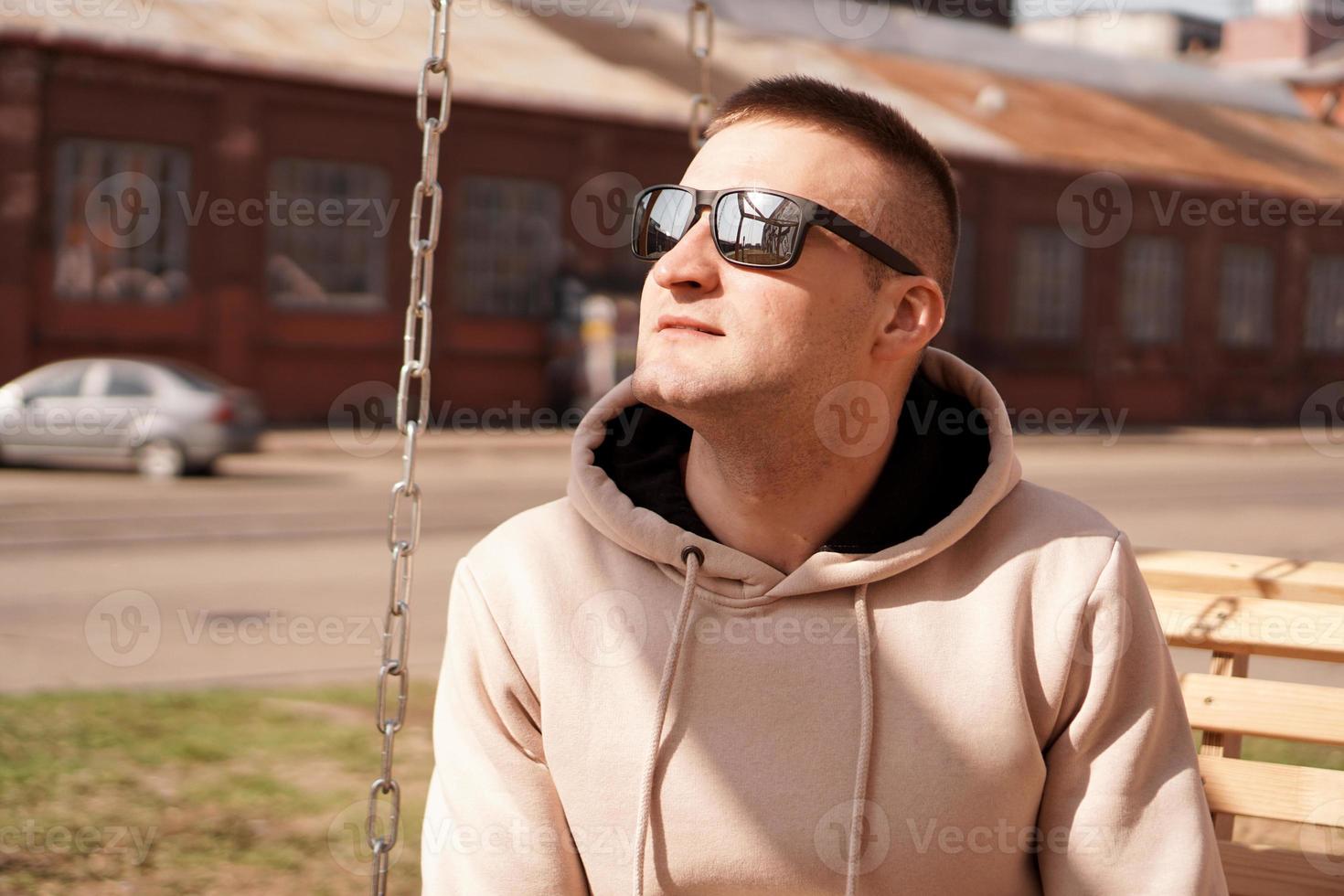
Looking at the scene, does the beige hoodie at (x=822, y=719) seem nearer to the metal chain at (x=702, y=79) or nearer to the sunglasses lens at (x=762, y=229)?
the sunglasses lens at (x=762, y=229)

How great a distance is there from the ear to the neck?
108 mm

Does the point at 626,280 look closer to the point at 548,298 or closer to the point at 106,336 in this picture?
the point at 548,298

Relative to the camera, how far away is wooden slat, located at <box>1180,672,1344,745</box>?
2686 millimetres

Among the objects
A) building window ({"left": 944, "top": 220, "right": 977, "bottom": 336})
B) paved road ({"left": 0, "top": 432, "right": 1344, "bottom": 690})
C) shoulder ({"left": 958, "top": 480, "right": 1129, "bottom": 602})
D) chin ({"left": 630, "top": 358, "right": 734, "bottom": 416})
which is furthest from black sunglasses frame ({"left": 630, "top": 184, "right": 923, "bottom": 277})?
building window ({"left": 944, "top": 220, "right": 977, "bottom": 336})

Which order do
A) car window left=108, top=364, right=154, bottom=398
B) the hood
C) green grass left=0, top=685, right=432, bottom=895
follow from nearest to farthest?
the hood
green grass left=0, top=685, right=432, bottom=895
car window left=108, top=364, right=154, bottom=398

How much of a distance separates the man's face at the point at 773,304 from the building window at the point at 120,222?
2106 cm

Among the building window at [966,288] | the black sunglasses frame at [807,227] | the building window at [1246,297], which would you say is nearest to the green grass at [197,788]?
the black sunglasses frame at [807,227]

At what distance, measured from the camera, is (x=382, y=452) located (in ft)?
70.0

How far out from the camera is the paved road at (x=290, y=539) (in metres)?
7.82

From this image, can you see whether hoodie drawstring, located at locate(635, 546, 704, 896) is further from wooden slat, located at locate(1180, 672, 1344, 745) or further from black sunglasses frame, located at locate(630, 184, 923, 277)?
wooden slat, located at locate(1180, 672, 1344, 745)

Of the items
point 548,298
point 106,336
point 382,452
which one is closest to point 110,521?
point 382,452

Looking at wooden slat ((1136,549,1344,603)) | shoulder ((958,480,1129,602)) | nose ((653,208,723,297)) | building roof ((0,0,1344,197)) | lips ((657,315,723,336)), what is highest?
building roof ((0,0,1344,197))

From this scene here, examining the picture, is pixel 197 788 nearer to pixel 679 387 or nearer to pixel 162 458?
pixel 679 387

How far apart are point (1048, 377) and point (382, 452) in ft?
48.6
